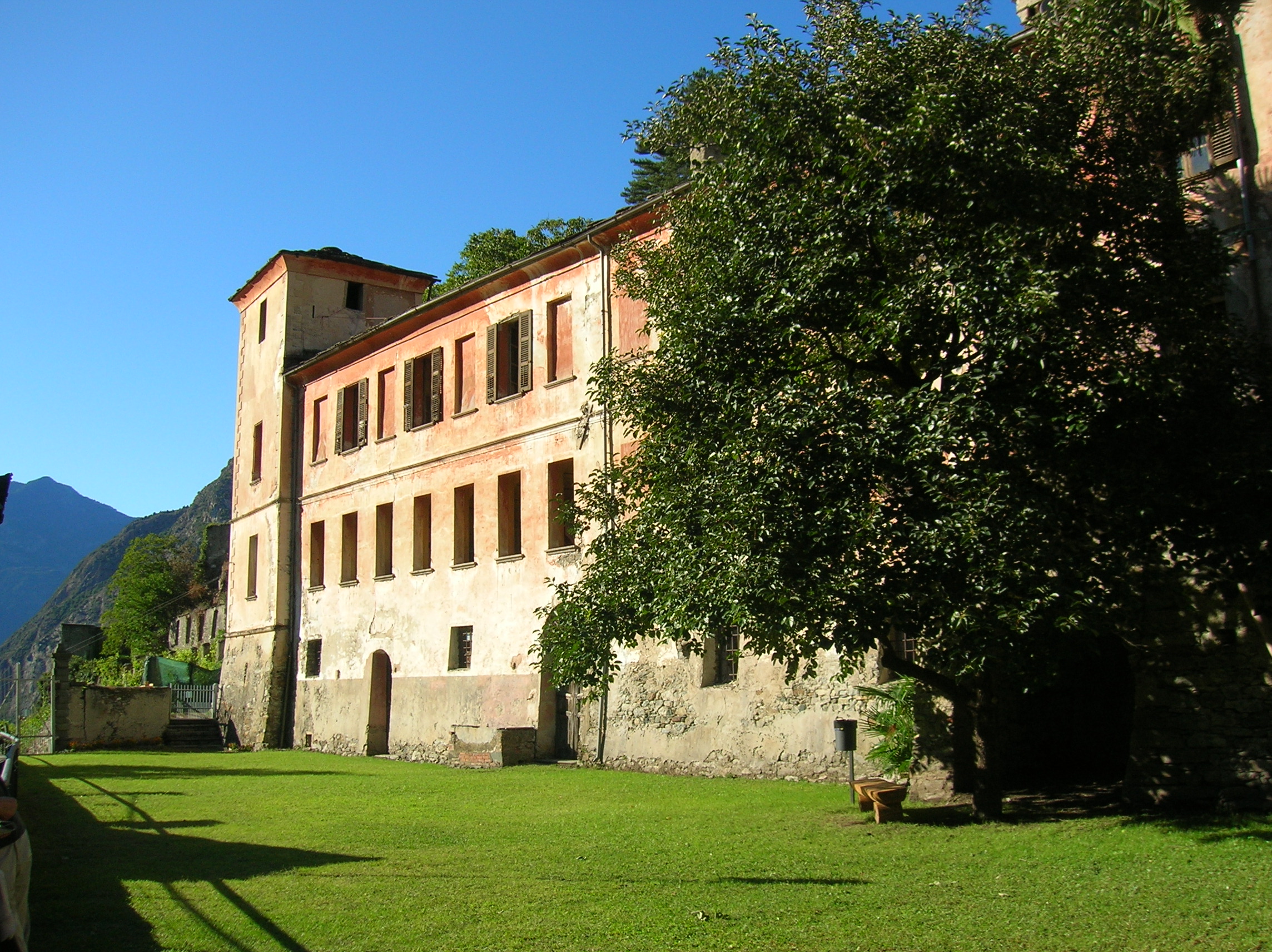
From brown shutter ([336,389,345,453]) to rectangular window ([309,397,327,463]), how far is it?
91 cm

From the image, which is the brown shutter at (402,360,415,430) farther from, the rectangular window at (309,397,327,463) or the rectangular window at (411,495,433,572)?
the rectangular window at (309,397,327,463)

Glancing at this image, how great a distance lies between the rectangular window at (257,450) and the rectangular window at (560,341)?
13.0 m

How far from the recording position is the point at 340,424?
1112 inches

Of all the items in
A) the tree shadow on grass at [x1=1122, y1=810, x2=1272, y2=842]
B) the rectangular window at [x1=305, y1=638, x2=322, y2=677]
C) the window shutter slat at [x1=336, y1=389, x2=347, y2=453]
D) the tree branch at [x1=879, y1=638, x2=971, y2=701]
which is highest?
the window shutter slat at [x1=336, y1=389, x2=347, y2=453]

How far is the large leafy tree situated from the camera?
9555 mm

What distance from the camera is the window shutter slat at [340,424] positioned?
28156 mm

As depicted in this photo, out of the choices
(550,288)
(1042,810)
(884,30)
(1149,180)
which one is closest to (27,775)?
(550,288)

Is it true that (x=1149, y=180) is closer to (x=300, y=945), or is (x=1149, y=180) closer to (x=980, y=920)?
(x=980, y=920)

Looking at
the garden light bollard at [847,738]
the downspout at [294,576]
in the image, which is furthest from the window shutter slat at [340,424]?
the garden light bollard at [847,738]

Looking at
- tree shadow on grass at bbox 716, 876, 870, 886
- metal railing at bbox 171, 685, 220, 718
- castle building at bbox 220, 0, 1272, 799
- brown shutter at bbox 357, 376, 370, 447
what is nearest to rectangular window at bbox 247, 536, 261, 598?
castle building at bbox 220, 0, 1272, 799

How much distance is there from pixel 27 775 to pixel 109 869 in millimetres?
10731

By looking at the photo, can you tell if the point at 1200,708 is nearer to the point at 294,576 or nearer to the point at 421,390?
the point at 421,390

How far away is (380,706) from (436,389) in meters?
7.38

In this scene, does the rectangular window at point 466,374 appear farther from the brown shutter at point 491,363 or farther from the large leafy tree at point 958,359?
the large leafy tree at point 958,359
